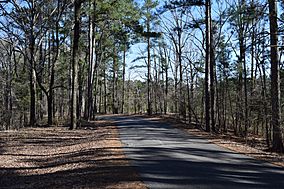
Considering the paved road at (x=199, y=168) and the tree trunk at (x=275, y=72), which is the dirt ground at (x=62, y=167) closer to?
the paved road at (x=199, y=168)

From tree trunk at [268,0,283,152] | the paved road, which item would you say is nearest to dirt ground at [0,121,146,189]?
the paved road

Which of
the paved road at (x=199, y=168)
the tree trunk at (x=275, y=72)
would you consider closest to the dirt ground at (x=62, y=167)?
the paved road at (x=199, y=168)

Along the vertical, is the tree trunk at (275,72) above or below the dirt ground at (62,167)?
above

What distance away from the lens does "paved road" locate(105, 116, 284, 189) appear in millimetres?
7879

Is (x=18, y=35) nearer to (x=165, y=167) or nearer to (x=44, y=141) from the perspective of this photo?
(x=44, y=141)

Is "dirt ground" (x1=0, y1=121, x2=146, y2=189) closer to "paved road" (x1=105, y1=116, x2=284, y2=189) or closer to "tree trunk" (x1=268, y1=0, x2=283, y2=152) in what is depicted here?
"paved road" (x1=105, y1=116, x2=284, y2=189)

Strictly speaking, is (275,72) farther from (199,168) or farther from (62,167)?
(62,167)

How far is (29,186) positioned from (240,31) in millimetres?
26041

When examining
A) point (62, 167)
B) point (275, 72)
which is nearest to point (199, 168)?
point (62, 167)

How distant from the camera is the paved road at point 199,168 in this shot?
788cm

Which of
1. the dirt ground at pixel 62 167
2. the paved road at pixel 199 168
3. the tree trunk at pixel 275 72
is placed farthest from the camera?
the tree trunk at pixel 275 72

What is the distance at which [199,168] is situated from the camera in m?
Result: 9.70

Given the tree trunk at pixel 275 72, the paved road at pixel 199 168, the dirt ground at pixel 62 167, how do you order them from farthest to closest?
the tree trunk at pixel 275 72, the dirt ground at pixel 62 167, the paved road at pixel 199 168

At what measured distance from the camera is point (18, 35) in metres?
28.8
